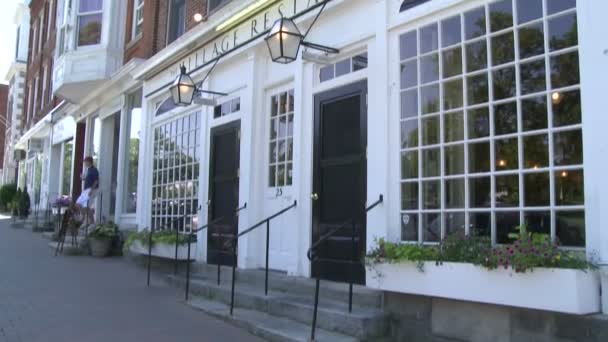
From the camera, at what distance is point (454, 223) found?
5168 millimetres

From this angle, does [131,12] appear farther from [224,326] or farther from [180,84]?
[224,326]

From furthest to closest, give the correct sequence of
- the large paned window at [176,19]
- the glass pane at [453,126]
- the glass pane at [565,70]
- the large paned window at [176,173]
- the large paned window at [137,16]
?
the large paned window at [137,16] < the large paned window at [176,19] < the large paned window at [176,173] < the glass pane at [453,126] < the glass pane at [565,70]

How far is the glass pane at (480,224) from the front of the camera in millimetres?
4863

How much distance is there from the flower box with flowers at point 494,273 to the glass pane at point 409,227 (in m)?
0.43

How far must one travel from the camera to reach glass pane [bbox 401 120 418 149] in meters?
5.64

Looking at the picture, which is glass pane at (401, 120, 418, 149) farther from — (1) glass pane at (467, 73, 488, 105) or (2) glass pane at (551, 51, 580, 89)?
(2) glass pane at (551, 51, 580, 89)

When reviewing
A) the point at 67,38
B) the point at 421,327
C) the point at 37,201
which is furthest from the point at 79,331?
the point at 37,201

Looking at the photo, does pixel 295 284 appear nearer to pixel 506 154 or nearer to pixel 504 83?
pixel 506 154

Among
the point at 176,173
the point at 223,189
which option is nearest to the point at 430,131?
the point at 223,189

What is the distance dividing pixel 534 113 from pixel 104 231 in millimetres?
9882

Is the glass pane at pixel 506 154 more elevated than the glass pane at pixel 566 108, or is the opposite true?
the glass pane at pixel 566 108

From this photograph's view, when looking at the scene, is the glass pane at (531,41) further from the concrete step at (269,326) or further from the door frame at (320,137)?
the concrete step at (269,326)

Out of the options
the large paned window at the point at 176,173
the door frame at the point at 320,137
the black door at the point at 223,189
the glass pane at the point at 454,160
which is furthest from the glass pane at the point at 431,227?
the large paned window at the point at 176,173

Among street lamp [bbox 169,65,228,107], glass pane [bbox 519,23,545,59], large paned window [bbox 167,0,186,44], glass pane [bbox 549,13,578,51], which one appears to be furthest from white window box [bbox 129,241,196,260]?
glass pane [bbox 549,13,578,51]
